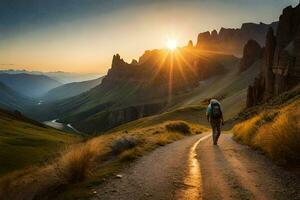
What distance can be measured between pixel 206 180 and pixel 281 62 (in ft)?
272

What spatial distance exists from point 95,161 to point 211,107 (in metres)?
8.58

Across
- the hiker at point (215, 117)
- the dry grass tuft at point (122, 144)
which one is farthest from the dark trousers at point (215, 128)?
the dry grass tuft at point (122, 144)

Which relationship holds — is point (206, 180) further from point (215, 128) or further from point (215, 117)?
point (215, 117)

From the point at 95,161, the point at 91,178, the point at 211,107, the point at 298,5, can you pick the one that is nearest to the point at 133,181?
the point at 91,178

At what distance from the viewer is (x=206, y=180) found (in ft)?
34.8

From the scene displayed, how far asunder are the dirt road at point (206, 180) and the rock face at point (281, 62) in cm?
7217

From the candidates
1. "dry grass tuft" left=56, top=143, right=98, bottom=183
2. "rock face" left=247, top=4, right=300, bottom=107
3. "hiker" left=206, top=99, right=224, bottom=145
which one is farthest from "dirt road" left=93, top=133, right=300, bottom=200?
"rock face" left=247, top=4, right=300, bottom=107

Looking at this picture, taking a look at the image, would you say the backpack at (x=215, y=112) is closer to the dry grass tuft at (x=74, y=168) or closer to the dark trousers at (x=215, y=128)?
the dark trousers at (x=215, y=128)

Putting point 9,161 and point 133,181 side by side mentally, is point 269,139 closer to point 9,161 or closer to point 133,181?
point 133,181

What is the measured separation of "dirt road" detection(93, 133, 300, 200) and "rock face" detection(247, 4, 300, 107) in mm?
72175

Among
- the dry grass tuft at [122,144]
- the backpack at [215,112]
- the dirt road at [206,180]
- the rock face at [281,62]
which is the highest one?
the rock face at [281,62]

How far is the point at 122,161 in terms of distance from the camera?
15.0 meters

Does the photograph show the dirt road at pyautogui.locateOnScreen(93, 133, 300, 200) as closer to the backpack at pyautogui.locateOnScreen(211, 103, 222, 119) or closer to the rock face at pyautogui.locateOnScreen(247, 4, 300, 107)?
the backpack at pyautogui.locateOnScreen(211, 103, 222, 119)

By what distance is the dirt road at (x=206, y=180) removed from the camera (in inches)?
358
